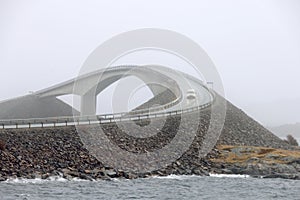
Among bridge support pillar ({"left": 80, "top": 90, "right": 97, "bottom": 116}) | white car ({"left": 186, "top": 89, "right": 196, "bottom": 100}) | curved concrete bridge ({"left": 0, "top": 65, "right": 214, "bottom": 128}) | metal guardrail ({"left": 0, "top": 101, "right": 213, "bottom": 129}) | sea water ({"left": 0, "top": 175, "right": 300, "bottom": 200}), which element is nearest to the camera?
sea water ({"left": 0, "top": 175, "right": 300, "bottom": 200})

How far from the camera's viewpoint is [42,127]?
5316cm

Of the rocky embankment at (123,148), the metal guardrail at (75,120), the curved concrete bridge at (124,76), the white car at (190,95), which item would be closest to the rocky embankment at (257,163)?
the rocky embankment at (123,148)

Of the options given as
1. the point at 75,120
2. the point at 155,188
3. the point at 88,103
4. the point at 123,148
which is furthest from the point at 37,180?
the point at 88,103

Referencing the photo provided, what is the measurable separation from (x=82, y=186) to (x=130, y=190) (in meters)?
4.01

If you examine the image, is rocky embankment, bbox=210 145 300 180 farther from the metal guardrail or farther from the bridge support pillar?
the bridge support pillar

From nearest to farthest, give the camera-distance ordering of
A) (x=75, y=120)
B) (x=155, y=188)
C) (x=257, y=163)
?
(x=155, y=188) → (x=257, y=163) → (x=75, y=120)

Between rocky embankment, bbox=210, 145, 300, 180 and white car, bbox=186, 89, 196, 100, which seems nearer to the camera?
rocky embankment, bbox=210, 145, 300, 180

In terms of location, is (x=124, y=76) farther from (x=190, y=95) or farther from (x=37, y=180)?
(x=37, y=180)

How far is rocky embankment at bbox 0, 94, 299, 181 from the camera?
147ft

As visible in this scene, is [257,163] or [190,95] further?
[190,95]

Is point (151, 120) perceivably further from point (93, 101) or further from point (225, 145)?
point (93, 101)

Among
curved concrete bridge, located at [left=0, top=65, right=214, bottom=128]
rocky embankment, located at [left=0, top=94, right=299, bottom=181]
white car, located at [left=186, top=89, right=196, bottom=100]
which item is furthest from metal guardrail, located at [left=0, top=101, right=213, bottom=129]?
curved concrete bridge, located at [left=0, top=65, right=214, bottom=128]

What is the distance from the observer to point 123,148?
2037 inches

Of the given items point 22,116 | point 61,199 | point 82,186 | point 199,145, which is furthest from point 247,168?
point 22,116
